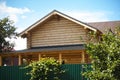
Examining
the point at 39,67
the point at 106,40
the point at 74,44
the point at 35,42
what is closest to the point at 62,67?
the point at 39,67

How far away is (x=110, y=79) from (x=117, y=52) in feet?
3.70

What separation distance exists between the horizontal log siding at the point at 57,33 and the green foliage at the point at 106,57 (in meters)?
16.2

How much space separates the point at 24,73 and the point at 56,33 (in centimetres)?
1121

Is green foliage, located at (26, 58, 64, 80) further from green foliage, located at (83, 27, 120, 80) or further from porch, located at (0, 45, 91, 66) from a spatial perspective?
porch, located at (0, 45, 91, 66)

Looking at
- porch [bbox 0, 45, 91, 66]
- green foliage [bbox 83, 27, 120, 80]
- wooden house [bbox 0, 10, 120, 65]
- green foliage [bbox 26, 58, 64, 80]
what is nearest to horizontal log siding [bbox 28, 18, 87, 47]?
wooden house [bbox 0, 10, 120, 65]

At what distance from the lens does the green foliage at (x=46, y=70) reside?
18.1 metres

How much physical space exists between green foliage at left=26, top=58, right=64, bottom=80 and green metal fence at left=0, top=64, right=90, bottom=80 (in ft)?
1.39

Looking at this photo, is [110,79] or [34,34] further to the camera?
[34,34]

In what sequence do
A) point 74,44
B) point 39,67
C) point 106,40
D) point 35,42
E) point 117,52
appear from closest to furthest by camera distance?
1. point 117,52
2. point 106,40
3. point 39,67
4. point 74,44
5. point 35,42

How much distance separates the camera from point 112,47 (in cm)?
1244

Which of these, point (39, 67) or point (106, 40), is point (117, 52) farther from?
point (39, 67)

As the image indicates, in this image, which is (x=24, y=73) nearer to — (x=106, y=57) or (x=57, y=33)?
(x=106, y=57)

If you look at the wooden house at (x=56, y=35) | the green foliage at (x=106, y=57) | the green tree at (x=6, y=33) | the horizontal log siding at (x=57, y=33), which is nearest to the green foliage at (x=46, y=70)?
the green foliage at (x=106, y=57)

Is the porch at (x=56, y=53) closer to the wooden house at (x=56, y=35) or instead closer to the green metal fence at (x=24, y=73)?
the wooden house at (x=56, y=35)
